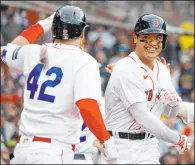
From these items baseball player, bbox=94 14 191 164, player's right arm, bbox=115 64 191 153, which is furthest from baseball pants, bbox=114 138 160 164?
player's right arm, bbox=115 64 191 153

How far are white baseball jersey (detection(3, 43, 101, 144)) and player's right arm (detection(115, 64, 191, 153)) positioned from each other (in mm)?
848

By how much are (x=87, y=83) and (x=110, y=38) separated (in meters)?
11.3

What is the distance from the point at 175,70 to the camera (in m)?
16.3

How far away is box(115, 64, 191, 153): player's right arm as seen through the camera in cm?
684

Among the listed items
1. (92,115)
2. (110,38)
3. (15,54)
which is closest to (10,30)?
(110,38)

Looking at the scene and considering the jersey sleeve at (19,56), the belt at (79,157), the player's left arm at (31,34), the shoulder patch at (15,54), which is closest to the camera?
the jersey sleeve at (19,56)

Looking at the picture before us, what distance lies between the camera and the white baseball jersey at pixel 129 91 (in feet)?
22.9

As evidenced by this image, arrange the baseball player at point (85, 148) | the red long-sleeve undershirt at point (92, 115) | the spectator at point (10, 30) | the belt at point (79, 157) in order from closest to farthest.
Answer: the red long-sleeve undershirt at point (92, 115) < the belt at point (79, 157) < the baseball player at point (85, 148) < the spectator at point (10, 30)

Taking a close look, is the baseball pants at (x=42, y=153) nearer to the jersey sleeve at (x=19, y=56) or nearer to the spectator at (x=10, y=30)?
the jersey sleeve at (x=19, y=56)

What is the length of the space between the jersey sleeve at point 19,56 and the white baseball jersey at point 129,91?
3.51 feet

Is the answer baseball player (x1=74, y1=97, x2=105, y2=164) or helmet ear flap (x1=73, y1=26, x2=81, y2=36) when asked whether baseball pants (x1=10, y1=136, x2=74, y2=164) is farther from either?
baseball player (x1=74, y1=97, x2=105, y2=164)

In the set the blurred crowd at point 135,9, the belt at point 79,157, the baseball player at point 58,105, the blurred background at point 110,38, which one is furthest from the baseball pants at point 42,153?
the blurred crowd at point 135,9

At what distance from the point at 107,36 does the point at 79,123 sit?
11.1 metres

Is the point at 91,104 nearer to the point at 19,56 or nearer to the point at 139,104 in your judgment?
the point at 19,56
